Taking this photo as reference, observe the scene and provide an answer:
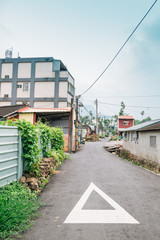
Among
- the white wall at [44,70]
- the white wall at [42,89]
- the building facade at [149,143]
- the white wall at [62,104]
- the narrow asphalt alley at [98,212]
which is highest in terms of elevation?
the white wall at [44,70]

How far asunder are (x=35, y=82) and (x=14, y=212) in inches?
1230

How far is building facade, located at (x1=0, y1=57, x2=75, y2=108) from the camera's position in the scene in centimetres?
3241

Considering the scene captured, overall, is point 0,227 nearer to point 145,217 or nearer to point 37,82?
point 145,217

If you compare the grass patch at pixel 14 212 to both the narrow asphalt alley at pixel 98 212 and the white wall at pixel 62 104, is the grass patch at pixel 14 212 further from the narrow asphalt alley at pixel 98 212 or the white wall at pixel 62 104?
the white wall at pixel 62 104

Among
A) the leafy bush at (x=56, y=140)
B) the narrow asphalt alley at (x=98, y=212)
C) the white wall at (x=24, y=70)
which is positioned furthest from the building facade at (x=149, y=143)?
the white wall at (x=24, y=70)

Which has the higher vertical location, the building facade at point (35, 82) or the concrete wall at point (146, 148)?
the building facade at point (35, 82)

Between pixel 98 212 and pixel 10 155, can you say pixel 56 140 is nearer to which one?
pixel 10 155

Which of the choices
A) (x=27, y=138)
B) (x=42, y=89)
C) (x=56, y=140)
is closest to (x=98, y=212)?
(x=27, y=138)

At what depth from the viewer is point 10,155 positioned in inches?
216

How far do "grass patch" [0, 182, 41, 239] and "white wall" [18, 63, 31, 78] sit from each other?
31.1m

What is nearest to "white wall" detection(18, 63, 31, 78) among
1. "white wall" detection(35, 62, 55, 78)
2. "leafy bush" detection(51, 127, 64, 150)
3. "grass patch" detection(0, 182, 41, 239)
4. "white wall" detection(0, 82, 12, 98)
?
"white wall" detection(35, 62, 55, 78)

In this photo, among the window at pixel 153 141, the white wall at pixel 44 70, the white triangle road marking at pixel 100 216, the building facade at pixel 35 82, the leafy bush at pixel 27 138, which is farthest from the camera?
the white wall at pixel 44 70

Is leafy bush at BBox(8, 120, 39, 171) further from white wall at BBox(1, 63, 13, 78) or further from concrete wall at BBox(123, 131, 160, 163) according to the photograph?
white wall at BBox(1, 63, 13, 78)

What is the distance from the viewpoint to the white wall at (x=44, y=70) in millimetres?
32531
